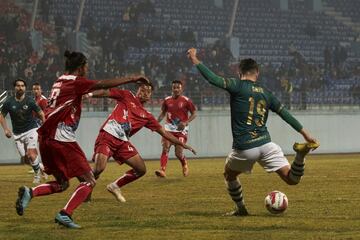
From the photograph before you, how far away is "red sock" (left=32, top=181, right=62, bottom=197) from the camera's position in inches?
445

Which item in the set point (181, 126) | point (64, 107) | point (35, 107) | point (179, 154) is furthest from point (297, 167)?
point (181, 126)

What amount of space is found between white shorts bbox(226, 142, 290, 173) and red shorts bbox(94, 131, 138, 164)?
3.42 m

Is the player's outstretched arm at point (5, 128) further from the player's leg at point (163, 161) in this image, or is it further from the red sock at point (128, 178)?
the red sock at point (128, 178)

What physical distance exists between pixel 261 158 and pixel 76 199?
2.56 meters

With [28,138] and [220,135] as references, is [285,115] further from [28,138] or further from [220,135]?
[220,135]

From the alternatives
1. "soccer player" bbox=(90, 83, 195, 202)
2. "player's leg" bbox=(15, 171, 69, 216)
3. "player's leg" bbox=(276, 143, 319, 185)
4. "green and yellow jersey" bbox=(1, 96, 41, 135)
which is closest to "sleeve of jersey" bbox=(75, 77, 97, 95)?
"player's leg" bbox=(15, 171, 69, 216)

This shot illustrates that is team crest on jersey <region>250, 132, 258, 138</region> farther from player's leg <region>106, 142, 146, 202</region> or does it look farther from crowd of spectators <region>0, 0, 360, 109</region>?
crowd of spectators <region>0, 0, 360, 109</region>

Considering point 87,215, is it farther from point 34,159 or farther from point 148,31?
point 148,31

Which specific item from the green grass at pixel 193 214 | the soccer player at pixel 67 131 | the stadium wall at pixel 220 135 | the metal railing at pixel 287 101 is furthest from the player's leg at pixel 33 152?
the stadium wall at pixel 220 135

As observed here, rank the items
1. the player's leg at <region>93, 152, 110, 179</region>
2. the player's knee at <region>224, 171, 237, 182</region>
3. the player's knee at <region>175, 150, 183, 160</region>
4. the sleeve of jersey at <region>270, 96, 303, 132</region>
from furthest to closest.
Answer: the player's knee at <region>175, 150, 183, 160</region>, the player's leg at <region>93, 152, 110, 179</region>, the player's knee at <region>224, 171, 237, 182</region>, the sleeve of jersey at <region>270, 96, 303, 132</region>

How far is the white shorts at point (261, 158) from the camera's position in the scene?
38.2ft

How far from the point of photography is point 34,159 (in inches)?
819

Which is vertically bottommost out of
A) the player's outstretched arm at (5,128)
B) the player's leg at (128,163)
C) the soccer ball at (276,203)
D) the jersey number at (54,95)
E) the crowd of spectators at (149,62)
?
the crowd of spectators at (149,62)

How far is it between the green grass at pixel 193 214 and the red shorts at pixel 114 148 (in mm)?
772
